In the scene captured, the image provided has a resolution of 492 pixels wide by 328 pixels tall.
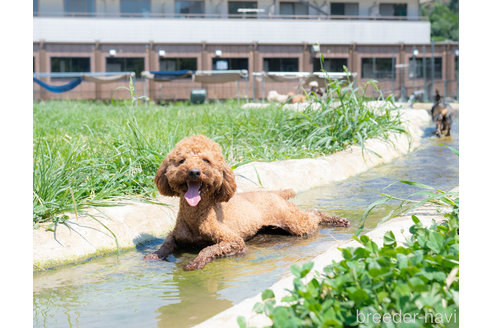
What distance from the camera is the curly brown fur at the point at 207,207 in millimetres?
4414

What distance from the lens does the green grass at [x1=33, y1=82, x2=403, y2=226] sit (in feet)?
17.7

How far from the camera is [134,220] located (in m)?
5.40

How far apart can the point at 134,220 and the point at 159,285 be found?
1425 mm

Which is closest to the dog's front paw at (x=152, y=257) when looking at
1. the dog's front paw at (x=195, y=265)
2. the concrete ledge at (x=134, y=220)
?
the dog's front paw at (x=195, y=265)

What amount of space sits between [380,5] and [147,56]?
17012mm

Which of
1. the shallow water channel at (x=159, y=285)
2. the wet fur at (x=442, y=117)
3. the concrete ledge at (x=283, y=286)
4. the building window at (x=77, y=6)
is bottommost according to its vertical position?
the shallow water channel at (x=159, y=285)

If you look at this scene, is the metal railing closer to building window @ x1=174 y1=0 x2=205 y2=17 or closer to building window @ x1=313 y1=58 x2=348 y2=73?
building window @ x1=174 y1=0 x2=205 y2=17

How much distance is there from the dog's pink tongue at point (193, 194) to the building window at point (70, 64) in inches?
1275

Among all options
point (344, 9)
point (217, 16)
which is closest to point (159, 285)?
point (217, 16)

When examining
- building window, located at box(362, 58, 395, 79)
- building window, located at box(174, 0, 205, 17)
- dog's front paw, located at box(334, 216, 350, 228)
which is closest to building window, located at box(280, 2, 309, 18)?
building window, located at box(174, 0, 205, 17)

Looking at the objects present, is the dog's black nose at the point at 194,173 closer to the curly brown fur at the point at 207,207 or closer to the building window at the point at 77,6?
the curly brown fur at the point at 207,207

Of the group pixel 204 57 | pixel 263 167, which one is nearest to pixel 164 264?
pixel 263 167

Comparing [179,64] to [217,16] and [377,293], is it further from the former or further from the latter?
[377,293]

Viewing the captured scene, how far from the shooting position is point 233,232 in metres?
4.86
